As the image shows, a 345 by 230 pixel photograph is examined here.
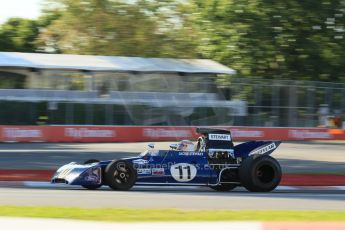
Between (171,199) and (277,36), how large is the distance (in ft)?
102

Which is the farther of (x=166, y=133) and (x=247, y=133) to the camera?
(x=247, y=133)

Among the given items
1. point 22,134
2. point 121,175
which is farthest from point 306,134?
point 121,175

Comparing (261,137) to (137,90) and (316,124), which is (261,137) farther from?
(137,90)

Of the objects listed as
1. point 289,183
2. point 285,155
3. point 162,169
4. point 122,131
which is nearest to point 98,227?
point 162,169

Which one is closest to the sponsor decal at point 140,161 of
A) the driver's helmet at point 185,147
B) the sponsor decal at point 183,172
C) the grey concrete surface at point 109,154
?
the sponsor decal at point 183,172

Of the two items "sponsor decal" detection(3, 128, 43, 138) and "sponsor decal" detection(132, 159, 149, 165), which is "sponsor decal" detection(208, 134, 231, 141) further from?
"sponsor decal" detection(3, 128, 43, 138)

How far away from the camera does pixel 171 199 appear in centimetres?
1369

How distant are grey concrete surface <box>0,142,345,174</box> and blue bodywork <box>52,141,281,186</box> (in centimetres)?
743

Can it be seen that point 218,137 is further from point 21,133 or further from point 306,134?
point 306,134

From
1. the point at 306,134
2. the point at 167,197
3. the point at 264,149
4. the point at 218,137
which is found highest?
the point at 218,137

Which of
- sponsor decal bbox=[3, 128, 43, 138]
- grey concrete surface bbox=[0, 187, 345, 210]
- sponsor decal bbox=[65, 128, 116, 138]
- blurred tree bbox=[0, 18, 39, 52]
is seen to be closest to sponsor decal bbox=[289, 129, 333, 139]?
sponsor decal bbox=[65, 128, 116, 138]

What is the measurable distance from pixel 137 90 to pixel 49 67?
14.7ft

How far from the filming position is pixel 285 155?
2947 centimetres

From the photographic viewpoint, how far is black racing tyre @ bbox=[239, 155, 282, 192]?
1566 cm
